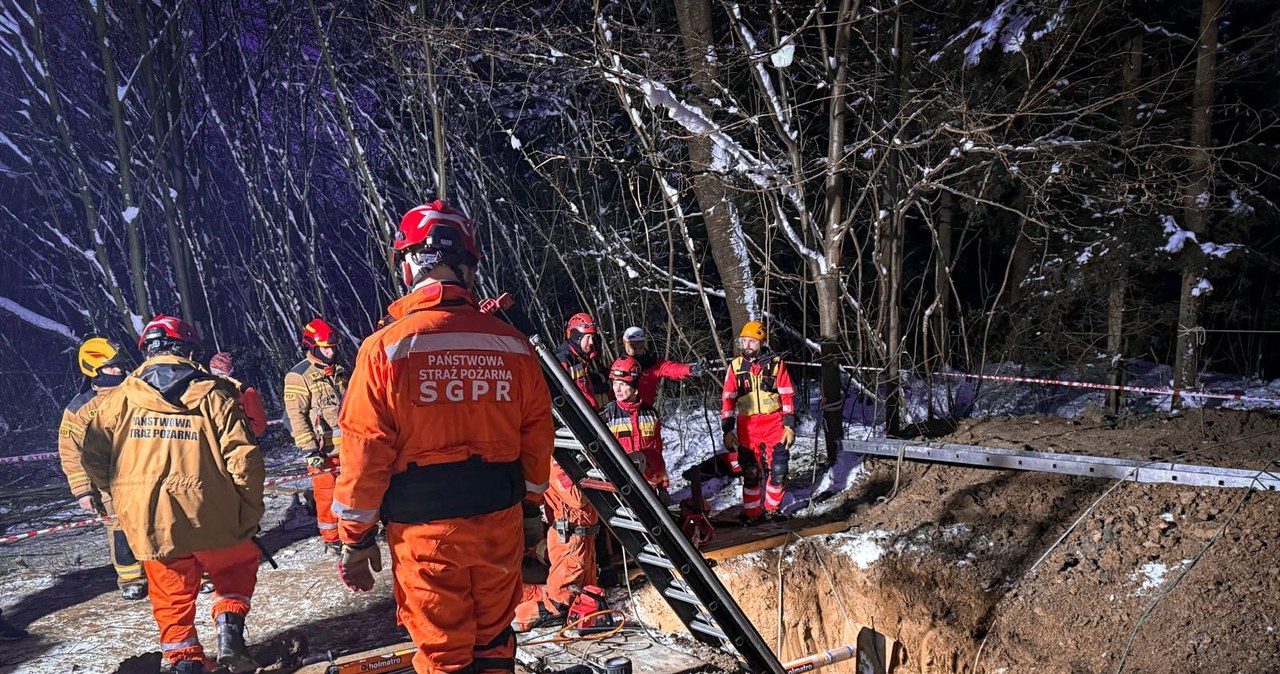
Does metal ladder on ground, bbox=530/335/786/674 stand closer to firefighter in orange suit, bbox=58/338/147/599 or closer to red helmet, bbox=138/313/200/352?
red helmet, bbox=138/313/200/352

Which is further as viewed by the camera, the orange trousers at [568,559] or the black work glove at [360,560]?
the orange trousers at [568,559]

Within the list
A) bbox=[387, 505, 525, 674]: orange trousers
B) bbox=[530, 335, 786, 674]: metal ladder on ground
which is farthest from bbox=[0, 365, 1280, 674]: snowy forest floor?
bbox=[387, 505, 525, 674]: orange trousers

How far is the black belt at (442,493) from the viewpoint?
111 inches

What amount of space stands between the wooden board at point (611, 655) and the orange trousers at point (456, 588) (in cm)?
119

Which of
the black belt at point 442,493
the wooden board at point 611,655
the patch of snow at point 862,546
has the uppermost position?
the black belt at point 442,493

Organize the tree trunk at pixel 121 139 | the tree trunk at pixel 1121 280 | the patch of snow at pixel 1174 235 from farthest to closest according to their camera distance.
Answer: the tree trunk at pixel 121 139 → the tree trunk at pixel 1121 280 → the patch of snow at pixel 1174 235

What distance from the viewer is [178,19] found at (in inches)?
521

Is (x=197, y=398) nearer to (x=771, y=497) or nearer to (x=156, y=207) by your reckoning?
(x=771, y=497)

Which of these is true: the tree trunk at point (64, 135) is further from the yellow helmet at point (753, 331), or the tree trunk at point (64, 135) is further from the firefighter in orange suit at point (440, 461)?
the firefighter in orange suit at point (440, 461)

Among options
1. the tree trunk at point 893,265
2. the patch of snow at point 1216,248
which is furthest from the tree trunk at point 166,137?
the patch of snow at point 1216,248

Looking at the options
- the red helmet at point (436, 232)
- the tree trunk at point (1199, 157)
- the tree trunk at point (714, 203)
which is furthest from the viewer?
the tree trunk at point (1199, 157)

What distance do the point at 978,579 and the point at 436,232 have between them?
15.4 ft

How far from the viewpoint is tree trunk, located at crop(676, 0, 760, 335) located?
7.96 metres

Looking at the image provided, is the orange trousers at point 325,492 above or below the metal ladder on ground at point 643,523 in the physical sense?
below
